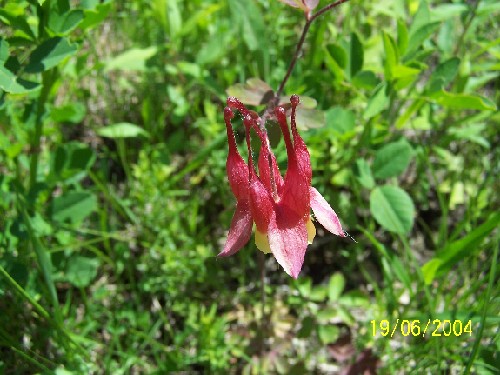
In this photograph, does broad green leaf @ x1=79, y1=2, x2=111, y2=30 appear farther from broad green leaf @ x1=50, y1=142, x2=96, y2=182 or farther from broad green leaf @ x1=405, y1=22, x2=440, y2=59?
broad green leaf @ x1=405, y1=22, x2=440, y2=59

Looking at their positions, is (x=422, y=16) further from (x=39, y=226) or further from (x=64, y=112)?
(x=39, y=226)

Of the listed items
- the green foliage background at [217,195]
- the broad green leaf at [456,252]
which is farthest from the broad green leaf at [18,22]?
the broad green leaf at [456,252]

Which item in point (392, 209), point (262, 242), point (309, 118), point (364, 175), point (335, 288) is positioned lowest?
point (335, 288)

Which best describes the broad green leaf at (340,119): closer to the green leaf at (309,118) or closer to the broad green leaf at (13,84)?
the green leaf at (309,118)

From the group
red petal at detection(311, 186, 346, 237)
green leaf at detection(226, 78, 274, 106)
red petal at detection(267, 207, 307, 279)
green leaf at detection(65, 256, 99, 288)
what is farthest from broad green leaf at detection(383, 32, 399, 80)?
green leaf at detection(65, 256, 99, 288)

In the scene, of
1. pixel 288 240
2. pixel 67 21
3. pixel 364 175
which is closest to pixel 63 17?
pixel 67 21

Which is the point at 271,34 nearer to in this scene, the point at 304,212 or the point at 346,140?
the point at 346,140

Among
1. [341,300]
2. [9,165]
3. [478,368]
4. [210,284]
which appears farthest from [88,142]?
[478,368]
